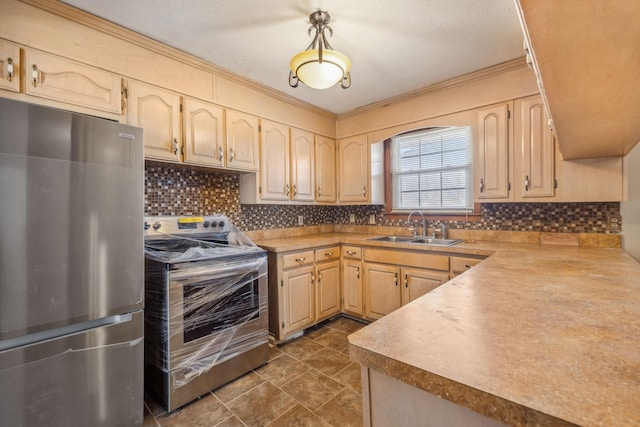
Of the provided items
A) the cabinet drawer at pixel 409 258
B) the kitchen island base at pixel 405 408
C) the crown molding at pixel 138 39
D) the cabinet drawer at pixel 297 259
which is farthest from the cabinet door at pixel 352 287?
the kitchen island base at pixel 405 408

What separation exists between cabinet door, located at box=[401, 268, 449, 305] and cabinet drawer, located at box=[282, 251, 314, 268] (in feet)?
2.91

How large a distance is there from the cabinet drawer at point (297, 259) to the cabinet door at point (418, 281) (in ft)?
2.91

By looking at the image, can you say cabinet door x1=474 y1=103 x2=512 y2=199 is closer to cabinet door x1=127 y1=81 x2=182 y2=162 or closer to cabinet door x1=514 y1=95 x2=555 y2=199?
cabinet door x1=514 y1=95 x2=555 y2=199

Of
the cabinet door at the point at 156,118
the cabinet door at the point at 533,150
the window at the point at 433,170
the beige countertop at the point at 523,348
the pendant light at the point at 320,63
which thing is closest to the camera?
the beige countertop at the point at 523,348

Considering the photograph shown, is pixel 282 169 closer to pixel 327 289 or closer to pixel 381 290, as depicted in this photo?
pixel 327 289

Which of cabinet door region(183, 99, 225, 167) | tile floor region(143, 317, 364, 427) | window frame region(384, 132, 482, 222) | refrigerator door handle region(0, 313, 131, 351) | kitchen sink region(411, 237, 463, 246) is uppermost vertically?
cabinet door region(183, 99, 225, 167)

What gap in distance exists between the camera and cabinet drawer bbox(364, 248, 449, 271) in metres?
2.43

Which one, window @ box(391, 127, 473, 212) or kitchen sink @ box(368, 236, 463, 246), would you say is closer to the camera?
kitchen sink @ box(368, 236, 463, 246)

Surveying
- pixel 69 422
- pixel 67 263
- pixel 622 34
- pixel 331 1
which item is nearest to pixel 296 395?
pixel 69 422

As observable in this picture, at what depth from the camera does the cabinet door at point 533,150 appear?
2.23 metres

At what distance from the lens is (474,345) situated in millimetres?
646

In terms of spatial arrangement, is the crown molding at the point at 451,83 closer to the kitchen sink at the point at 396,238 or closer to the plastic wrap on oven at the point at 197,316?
the kitchen sink at the point at 396,238

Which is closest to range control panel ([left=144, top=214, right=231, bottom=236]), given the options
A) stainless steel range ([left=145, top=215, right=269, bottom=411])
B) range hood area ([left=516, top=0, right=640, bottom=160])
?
stainless steel range ([left=145, top=215, right=269, bottom=411])

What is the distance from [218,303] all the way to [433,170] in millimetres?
2526
